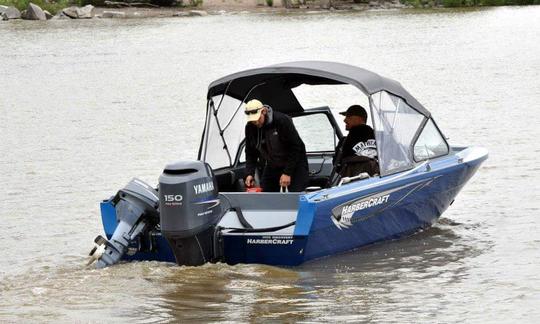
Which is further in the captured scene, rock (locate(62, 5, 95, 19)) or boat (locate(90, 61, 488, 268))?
rock (locate(62, 5, 95, 19))

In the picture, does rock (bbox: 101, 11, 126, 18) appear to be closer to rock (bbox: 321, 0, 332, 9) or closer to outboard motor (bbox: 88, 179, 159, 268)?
rock (bbox: 321, 0, 332, 9)

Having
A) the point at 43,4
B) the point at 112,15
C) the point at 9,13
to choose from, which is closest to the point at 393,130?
the point at 9,13

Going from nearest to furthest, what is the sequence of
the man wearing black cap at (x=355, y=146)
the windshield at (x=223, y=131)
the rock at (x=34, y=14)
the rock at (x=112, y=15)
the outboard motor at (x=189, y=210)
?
1. the outboard motor at (x=189, y=210)
2. the man wearing black cap at (x=355, y=146)
3. the windshield at (x=223, y=131)
4. the rock at (x=34, y=14)
5. the rock at (x=112, y=15)

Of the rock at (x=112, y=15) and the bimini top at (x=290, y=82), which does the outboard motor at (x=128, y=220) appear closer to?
the bimini top at (x=290, y=82)

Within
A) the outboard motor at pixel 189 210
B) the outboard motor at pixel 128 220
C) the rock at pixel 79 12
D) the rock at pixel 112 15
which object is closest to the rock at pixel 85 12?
the rock at pixel 79 12

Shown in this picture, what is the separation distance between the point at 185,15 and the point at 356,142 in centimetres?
6533

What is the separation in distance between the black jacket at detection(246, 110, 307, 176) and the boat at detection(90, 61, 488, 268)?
1.51ft

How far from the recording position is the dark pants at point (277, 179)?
11.2 metres

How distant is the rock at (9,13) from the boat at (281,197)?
2453 inches

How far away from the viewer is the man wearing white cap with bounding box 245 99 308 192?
36.0 ft

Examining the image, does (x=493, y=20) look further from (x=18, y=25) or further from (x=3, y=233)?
(x=3, y=233)

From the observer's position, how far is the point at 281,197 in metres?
10.5

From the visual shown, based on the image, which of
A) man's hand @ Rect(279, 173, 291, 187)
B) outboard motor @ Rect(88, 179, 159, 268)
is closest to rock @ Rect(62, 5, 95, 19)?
man's hand @ Rect(279, 173, 291, 187)

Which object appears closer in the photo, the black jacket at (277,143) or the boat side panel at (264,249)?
the boat side panel at (264,249)
